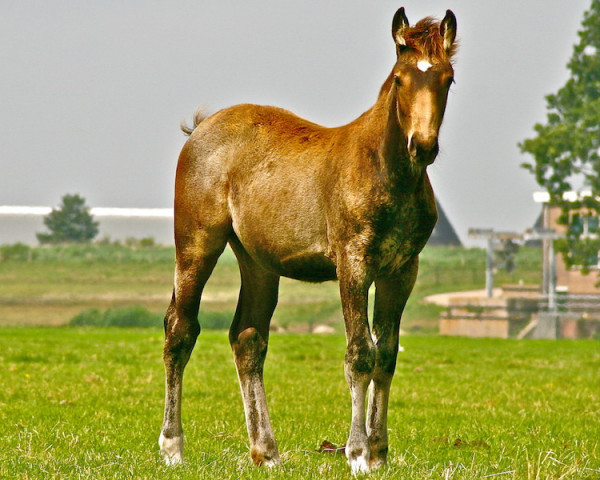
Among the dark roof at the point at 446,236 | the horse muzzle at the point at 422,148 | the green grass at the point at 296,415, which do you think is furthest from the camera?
the dark roof at the point at 446,236

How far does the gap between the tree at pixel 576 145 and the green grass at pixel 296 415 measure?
15443 millimetres

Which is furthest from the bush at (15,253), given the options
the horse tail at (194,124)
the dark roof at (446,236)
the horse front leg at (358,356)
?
the horse front leg at (358,356)

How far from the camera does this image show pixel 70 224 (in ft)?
155

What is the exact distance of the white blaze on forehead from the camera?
529 cm

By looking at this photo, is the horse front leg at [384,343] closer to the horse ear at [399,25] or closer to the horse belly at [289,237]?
the horse belly at [289,237]

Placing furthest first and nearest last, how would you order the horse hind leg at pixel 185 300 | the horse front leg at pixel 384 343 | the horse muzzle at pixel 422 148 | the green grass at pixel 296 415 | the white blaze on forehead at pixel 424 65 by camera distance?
Result: the horse hind leg at pixel 185 300 → the green grass at pixel 296 415 → the horse front leg at pixel 384 343 → the white blaze on forehead at pixel 424 65 → the horse muzzle at pixel 422 148

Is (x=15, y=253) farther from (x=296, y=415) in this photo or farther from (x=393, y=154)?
(x=393, y=154)

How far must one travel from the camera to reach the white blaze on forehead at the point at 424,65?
17.4 ft

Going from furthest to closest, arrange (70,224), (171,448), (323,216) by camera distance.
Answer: (70,224) < (171,448) < (323,216)

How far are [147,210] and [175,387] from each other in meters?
41.7

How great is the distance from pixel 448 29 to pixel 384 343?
1.98 m

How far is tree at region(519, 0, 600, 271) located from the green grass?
15.4m

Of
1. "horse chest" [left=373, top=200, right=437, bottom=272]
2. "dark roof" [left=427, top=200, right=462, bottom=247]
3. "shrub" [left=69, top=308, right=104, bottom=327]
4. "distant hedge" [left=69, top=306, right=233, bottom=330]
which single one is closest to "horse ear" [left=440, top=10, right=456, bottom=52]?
"horse chest" [left=373, top=200, right=437, bottom=272]

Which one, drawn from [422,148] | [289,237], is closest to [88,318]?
[289,237]
